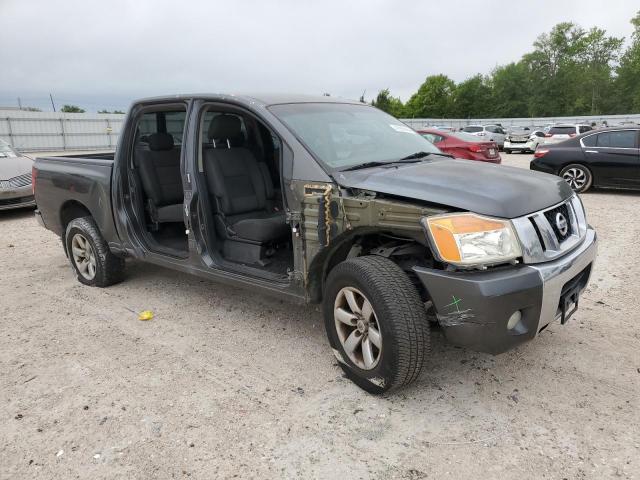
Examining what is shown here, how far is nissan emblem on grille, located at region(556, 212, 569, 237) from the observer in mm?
2896

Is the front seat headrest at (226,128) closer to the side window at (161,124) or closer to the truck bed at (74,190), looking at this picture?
the side window at (161,124)

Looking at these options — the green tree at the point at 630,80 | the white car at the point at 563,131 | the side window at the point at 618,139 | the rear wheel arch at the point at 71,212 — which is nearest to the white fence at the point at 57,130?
the rear wheel arch at the point at 71,212

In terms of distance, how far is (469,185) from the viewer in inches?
110

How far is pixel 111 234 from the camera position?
185 inches

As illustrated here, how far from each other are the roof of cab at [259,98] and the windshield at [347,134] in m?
0.08

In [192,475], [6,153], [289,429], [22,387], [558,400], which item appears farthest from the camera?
[6,153]

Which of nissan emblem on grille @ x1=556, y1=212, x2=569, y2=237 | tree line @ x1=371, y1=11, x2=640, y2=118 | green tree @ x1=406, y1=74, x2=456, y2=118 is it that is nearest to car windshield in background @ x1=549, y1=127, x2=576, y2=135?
nissan emblem on grille @ x1=556, y1=212, x2=569, y2=237

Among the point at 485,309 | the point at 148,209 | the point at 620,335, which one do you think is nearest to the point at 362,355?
the point at 485,309

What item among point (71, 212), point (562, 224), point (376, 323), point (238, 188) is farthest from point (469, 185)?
point (71, 212)

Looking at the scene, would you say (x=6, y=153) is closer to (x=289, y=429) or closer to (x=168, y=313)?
(x=168, y=313)

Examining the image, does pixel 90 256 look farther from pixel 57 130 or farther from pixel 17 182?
pixel 57 130

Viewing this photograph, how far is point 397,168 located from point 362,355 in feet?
3.99

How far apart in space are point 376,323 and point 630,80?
7705 centimetres

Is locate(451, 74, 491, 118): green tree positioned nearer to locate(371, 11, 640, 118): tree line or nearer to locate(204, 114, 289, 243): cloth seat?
locate(371, 11, 640, 118): tree line
